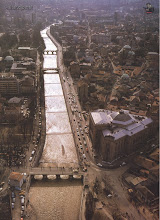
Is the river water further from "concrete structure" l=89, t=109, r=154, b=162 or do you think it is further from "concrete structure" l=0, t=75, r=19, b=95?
"concrete structure" l=0, t=75, r=19, b=95

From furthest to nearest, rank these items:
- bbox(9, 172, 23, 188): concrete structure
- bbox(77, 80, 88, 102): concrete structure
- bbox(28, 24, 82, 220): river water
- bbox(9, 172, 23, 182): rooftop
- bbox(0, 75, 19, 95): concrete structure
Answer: bbox(0, 75, 19, 95): concrete structure → bbox(77, 80, 88, 102): concrete structure → bbox(9, 172, 23, 182): rooftop → bbox(9, 172, 23, 188): concrete structure → bbox(28, 24, 82, 220): river water

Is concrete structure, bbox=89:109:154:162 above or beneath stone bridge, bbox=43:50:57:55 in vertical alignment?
beneath

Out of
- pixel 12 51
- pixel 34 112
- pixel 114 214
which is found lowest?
pixel 114 214

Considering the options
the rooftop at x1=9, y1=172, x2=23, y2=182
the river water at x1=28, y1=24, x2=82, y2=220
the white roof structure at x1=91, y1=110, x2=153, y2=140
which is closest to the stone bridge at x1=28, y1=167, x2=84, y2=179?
the river water at x1=28, y1=24, x2=82, y2=220

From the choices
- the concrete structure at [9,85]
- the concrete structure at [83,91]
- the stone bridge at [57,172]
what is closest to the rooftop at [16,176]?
the stone bridge at [57,172]

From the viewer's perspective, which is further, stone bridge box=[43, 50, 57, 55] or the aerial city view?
stone bridge box=[43, 50, 57, 55]

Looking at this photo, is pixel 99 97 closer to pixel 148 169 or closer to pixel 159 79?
pixel 159 79

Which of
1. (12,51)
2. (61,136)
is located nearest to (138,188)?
(61,136)
